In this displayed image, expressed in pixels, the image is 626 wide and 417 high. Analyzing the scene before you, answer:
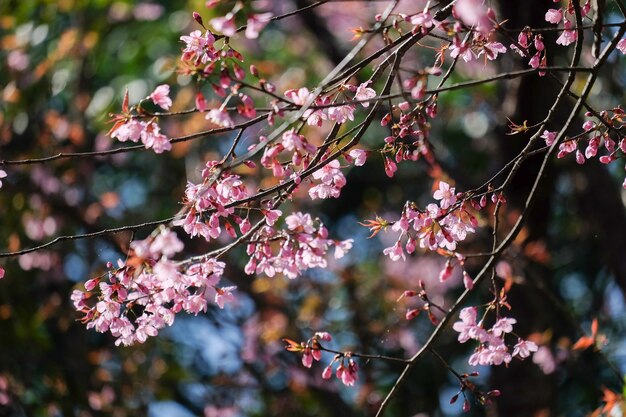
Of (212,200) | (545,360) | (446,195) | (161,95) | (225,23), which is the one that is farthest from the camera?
(545,360)

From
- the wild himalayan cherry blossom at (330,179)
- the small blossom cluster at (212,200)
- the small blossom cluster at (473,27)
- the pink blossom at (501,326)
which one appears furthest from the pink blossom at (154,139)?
the pink blossom at (501,326)

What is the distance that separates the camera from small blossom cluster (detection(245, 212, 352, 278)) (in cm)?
208

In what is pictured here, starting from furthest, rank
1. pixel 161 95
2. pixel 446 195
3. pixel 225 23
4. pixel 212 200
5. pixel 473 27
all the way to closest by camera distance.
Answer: pixel 446 195
pixel 212 200
pixel 161 95
pixel 473 27
pixel 225 23

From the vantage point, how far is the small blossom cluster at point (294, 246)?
6.82ft

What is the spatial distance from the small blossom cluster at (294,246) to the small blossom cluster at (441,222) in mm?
187

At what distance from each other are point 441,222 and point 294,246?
415mm

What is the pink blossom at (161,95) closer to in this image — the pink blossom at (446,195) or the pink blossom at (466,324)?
the pink blossom at (446,195)

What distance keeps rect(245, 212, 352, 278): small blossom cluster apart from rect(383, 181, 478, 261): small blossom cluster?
0.19 m

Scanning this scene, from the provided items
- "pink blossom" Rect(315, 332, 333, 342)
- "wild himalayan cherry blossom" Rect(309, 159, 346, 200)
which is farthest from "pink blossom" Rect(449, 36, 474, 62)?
"pink blossom" Rect(315, 332, 333, 342)

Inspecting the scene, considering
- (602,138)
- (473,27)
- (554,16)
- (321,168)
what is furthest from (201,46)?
(602,138)

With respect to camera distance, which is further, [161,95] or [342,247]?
[342,247]

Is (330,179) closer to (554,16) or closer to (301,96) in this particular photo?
(301,96)

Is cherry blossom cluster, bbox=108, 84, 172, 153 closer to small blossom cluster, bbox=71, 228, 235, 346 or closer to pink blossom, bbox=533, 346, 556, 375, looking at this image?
small blossom cluster, bbox=71, 228, 235, 346

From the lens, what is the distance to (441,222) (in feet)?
7.33
